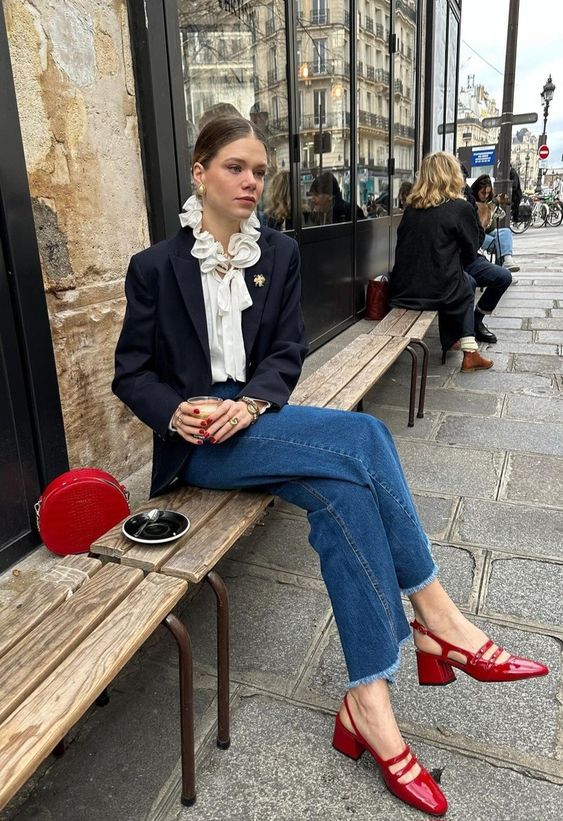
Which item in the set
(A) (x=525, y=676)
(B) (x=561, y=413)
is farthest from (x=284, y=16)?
(A) (x=525, y=676)

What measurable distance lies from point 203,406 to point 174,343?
0.26 metres

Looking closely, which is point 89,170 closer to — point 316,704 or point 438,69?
point 316,704

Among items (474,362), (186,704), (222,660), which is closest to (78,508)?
(222,660)

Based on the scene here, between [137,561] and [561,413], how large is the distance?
3360 mm

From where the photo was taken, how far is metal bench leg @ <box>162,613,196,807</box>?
1510mm

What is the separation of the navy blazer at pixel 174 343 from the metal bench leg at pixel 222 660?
47cm

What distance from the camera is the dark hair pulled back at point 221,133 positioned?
2.00 metres

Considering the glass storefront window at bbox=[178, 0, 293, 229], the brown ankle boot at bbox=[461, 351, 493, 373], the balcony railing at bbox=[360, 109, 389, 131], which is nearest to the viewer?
the glass storefront window at bbox=[178, 0, 293, 229]

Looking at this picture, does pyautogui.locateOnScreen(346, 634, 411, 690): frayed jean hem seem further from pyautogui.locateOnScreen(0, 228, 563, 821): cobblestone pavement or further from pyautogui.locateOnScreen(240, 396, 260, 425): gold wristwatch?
pyautogui.locateOnScreen(240, 396, 260, 425): gold wristwatch

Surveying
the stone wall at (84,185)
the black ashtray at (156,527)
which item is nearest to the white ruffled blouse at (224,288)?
the black ashtray at (156,527)

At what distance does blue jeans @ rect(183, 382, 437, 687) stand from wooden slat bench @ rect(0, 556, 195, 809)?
0.43 metres

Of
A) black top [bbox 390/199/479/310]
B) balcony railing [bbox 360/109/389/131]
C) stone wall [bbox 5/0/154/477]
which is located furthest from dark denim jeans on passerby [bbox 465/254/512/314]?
stone wall [bbox 5/0/154/477]

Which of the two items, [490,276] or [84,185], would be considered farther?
[490,276]

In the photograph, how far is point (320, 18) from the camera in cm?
525
